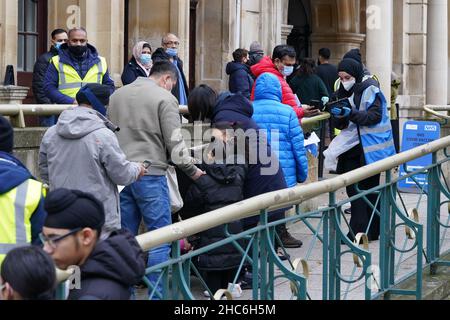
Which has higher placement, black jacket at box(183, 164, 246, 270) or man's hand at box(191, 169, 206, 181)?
man's hand at box(191, 169, 206, 181)

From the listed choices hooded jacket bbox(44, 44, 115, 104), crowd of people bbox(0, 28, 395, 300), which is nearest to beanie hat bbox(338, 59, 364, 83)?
crowd of people bbox(0, 28, 395, 300)

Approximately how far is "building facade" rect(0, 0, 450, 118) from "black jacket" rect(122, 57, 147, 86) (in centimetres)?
217

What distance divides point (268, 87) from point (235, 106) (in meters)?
1.06

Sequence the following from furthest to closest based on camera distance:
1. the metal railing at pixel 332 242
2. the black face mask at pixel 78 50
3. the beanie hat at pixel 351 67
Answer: the beanie hat at pixel 351 67, the black face mask at pixel 78 50, the metal railing at pixel 332 242

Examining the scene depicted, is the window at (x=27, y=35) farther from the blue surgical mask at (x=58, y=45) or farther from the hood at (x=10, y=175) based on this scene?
the hood at (x=10, y=175)

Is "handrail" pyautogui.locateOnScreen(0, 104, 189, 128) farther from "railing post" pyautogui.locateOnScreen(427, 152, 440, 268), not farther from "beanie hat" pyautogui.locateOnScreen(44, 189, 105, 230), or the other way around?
"beanie hat" pyautogui.locateOnScreen(44, 189, 105, 230)

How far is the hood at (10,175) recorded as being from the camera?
5512mm

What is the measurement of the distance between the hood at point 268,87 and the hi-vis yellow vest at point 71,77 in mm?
1553

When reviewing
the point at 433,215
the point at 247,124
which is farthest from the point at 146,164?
the point at 433,215

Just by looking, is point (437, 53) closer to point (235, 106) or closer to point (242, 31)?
point (242, 31)

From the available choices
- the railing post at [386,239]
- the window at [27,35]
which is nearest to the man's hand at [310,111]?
the window at [27,35]

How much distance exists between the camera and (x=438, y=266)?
9.34m

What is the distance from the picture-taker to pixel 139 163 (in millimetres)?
7559

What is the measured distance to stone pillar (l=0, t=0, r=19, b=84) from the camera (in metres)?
13.0
